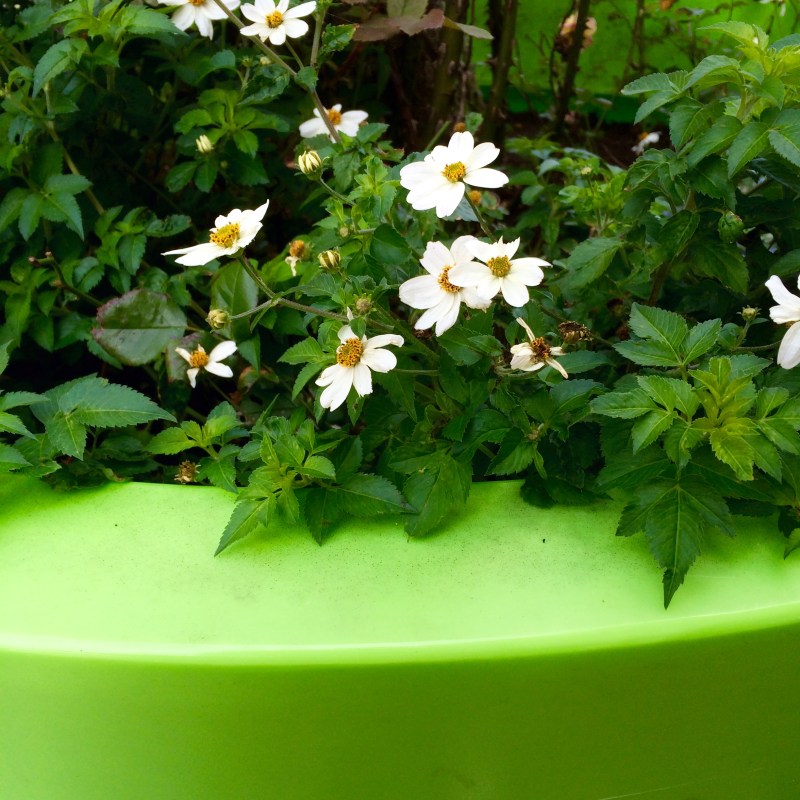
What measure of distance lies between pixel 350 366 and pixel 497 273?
0.51 ft

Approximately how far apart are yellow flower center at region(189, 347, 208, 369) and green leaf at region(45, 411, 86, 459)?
0.50 feet

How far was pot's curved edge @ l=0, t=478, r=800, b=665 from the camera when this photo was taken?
0.76 meters

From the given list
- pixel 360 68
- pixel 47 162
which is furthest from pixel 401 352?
pixel 360 68

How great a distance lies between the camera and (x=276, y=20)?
3.43ft

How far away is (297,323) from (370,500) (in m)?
0.30

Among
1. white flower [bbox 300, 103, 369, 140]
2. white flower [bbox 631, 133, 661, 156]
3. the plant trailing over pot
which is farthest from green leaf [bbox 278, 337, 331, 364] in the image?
white flower [bbox 631, 133, 661, 156]

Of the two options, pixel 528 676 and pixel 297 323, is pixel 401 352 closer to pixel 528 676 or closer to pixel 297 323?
pixel 297 323

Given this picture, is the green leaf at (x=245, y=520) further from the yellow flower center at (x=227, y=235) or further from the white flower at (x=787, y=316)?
the white flower at (x=787, y=316)

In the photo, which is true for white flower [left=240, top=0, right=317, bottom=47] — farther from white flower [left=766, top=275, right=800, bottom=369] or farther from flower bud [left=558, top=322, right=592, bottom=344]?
white flower [left=766, top=275, right=800, bottom=369]

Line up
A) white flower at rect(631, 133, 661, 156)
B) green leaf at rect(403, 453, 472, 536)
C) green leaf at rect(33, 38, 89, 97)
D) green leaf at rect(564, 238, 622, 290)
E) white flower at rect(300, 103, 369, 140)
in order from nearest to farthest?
1. green leaf at rect(403, 453, 472, 536)
2. green leaf at rect(564, 238, 622, 290)
3. green leaf at rect(33, 38, 89, 97)
4. white flower at rect(300, 103, 369, 140)
5. white flower at rect(631, 133, 661, 156)

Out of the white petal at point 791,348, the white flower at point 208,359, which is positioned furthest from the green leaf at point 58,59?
the white petal at point 791,348

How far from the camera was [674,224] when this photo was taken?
905 mm

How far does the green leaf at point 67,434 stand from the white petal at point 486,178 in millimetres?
456

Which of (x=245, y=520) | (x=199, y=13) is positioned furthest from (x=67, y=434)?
(x=199, y=13)
